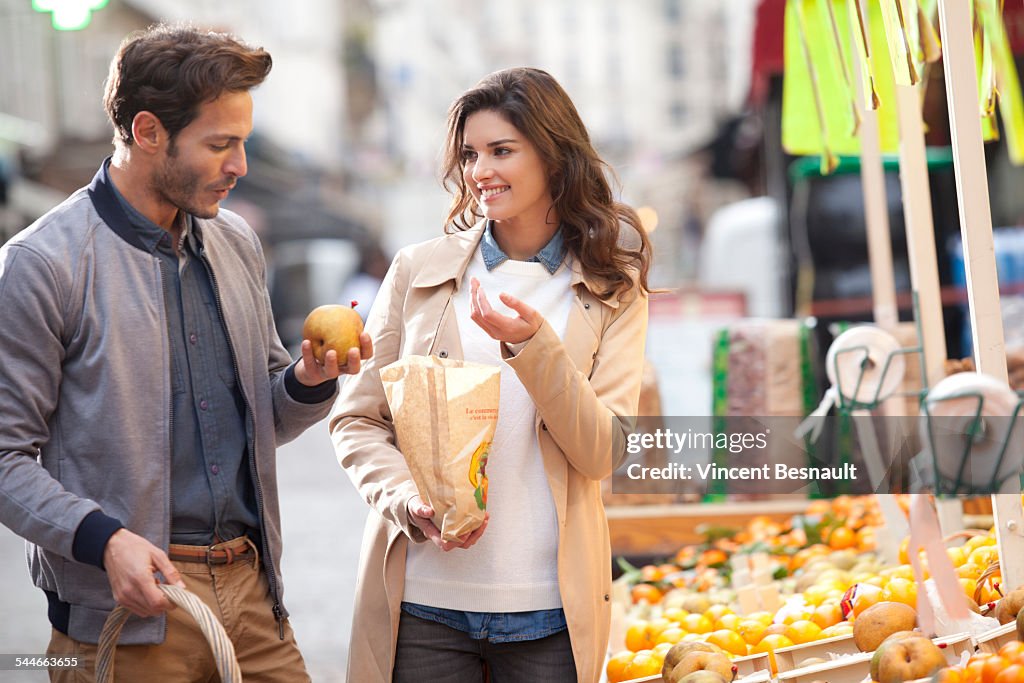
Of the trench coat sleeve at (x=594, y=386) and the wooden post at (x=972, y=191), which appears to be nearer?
the trench coat sleeve at (x=594, y=386)

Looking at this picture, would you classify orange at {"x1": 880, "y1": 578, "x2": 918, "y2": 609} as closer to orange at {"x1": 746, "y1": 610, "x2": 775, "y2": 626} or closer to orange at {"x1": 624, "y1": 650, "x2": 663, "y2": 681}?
orange at {"x1": 746, "y1": 610, "x2": 775, "y2": 626}

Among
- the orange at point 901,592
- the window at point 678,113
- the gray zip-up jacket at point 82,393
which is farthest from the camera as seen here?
the window at point 678,113

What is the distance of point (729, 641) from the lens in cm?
308

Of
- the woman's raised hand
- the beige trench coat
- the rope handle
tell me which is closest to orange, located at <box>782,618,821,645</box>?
the beige trench coat

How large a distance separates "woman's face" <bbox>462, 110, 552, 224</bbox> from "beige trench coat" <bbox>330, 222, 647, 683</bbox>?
0.16 meters

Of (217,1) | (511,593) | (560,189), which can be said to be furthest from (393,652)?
(217,1)

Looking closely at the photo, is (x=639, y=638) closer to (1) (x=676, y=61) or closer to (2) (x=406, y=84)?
(2) (x=406, y=84)

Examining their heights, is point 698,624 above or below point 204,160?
below

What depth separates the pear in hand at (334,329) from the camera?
2414 mm

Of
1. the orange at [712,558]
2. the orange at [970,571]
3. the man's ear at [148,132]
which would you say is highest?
the man's ear at [148,132]

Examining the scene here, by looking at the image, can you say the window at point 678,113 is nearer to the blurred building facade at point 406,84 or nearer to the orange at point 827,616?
the blurred building facade at point 406,84

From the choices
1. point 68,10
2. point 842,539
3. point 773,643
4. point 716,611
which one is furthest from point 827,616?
point 68,10

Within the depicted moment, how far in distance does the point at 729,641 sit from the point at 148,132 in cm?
193

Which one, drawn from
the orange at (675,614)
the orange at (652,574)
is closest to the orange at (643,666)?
the orange at (675,614)
